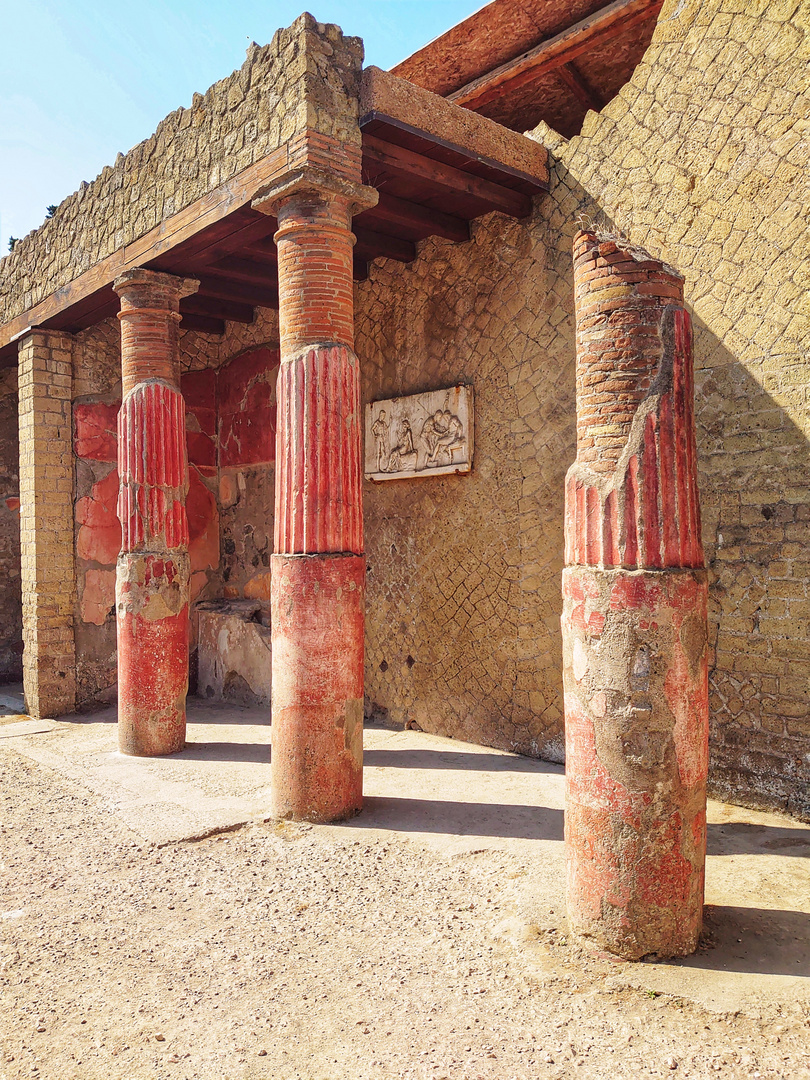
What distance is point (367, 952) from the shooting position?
121 inches

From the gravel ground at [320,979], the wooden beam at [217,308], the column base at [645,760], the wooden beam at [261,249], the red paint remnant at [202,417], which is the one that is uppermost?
the wooden beam at [217,308]

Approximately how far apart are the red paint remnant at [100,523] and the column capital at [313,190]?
13.1 ft

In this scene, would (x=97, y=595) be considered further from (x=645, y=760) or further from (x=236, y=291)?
(x=645, y=760)

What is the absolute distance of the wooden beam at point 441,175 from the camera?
4.84 m

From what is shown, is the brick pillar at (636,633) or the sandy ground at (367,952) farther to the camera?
the brick pillar at (636,633)

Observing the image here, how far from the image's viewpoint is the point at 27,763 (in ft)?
19.4

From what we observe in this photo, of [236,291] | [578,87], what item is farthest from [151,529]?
[578,87]

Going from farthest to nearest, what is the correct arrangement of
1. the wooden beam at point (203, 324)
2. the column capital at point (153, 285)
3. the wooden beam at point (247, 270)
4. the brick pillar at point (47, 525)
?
1. the wooden beam at point (203, 324)
2. the brick pillar at point (47, 525)
3. the wooden beam at point (247, 270)
4. the column capital at point (153, 285)

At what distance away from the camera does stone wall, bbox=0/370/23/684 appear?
9727 mm

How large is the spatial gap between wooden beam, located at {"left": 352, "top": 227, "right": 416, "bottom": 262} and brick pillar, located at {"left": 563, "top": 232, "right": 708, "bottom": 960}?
3.47m

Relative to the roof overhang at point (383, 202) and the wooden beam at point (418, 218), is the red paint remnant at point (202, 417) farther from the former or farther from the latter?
the wooden beam at point (418, 218)

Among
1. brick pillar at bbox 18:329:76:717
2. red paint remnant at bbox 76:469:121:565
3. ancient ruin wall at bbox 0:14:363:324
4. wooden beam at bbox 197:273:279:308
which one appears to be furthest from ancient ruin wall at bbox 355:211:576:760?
brick pillar at bbox 18:329:76:717

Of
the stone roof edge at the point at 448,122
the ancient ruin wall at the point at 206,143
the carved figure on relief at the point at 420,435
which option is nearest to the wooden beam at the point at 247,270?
the ancient ruin wall at the point at 206,143

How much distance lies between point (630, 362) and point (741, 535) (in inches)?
77.1
